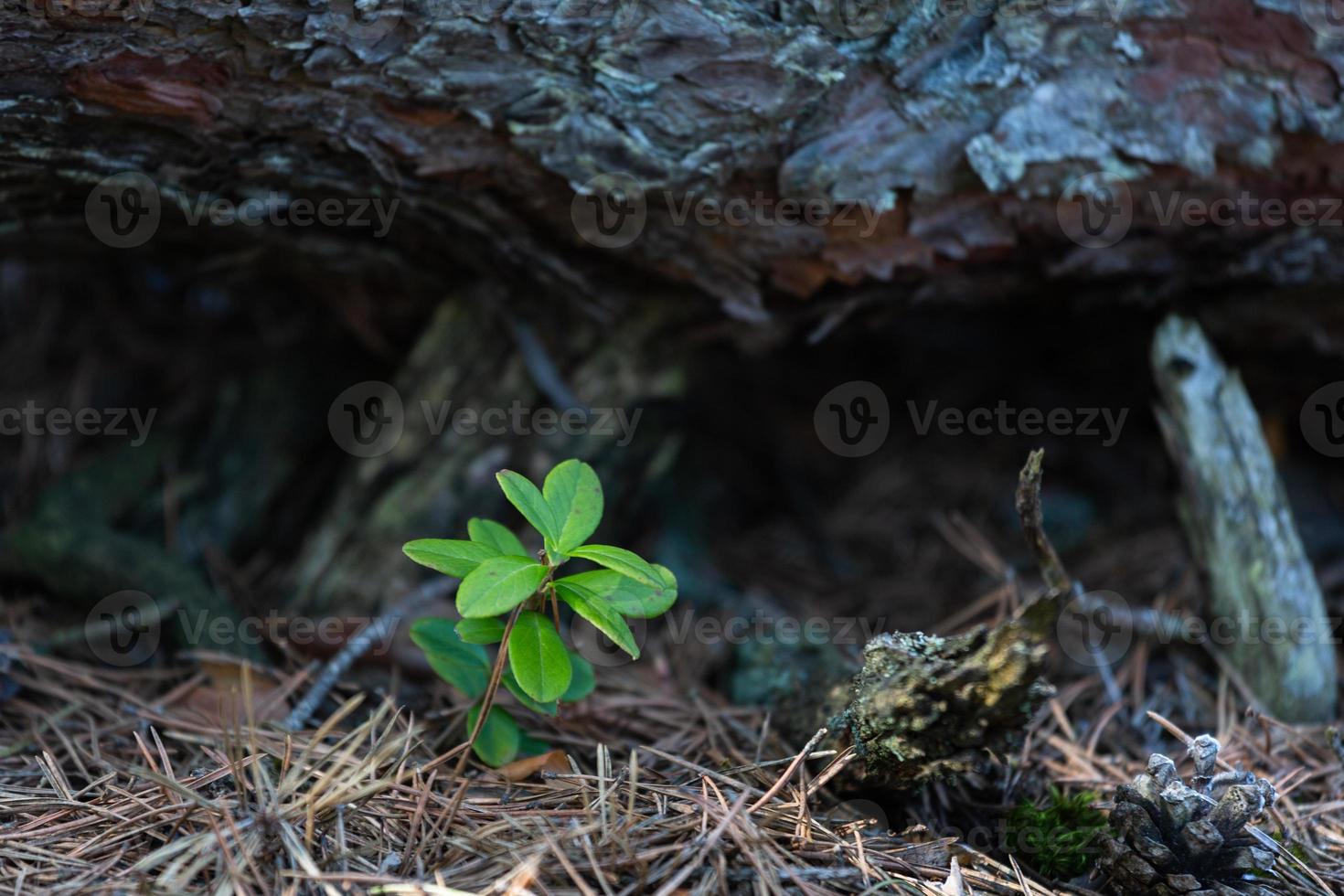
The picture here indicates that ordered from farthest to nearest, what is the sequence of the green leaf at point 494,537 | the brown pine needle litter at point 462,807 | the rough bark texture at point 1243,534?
1. the rough bark texture at point 1243,534
2. the green leaf at point 494,537
3. the brown pine needle litter at point 462,807

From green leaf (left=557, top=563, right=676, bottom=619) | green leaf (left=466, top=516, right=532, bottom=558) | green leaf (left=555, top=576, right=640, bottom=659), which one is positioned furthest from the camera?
green leaf (left=466, top=516, right=532, bottom=558)

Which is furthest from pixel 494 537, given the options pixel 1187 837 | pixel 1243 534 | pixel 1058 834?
pixel 1243 534

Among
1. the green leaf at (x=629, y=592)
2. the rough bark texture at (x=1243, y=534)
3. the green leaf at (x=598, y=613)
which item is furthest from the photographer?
the rough bark texture at (x=1243, y=534)

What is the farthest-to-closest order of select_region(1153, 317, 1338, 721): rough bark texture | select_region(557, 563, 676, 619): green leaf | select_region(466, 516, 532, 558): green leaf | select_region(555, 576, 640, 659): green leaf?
select_region(1153, 317, 1338, 721): rough bark texture
select_region(466, 516, 532, 558): green leaf
select_region(557, 563, 676, 619): green leaf
select_region(555, 576, 640, 659): green leaf

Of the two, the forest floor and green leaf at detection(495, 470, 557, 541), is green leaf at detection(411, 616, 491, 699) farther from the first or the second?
green leaf at detection(495, 470, 557, 541)

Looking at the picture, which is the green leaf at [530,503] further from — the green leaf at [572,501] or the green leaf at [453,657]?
the green leaf at [453,657]

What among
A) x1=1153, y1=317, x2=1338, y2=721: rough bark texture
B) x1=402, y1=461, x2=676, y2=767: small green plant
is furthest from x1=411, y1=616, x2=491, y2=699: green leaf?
x1=1153, y1=317, x2=1338, y2=721: rough bark texture

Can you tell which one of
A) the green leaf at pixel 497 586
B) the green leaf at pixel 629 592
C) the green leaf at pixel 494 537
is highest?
the green leaf at pixel 497 586

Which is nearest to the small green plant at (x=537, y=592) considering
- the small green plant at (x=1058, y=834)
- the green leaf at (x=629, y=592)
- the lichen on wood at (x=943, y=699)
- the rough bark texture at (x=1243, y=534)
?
the green leaf at (x=629, y=592)
